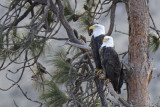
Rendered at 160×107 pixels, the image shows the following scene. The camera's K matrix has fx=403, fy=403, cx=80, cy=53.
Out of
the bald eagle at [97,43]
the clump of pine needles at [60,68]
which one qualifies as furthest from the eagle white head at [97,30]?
the clump of pine needles at [60,68]

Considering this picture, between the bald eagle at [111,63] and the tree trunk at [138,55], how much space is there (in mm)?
94

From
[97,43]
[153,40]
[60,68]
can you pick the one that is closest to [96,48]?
[97,43]

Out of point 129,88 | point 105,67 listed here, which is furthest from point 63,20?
point 129,88

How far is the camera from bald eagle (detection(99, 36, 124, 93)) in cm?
296

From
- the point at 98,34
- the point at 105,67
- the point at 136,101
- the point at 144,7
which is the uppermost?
the point at 144,7

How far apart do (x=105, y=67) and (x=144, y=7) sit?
0.53m

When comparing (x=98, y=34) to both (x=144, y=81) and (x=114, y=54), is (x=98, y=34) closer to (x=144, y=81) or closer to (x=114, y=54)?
(x=114, y=54)

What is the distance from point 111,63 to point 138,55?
22cm

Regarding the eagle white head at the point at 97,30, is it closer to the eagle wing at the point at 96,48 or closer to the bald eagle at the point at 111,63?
the eagle wing at the point at 96,48

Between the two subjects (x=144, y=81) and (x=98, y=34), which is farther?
(x=98, y=34)

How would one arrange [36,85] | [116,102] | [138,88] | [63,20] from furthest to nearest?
[36,85]
[63,20]
[138,88]
[116,102]

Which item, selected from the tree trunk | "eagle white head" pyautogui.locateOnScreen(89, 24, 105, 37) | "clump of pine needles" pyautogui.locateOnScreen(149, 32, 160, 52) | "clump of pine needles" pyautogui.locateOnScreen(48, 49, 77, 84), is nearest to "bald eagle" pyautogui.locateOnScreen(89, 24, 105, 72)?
"eagle white head" pyautogui.locateOnScreen(89, 24, 105, 37)

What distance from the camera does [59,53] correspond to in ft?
10.8

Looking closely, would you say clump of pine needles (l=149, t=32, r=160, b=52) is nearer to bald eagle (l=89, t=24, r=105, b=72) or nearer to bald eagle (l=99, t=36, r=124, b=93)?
bald eagle (l=89, t=24, r=105, b=72)
